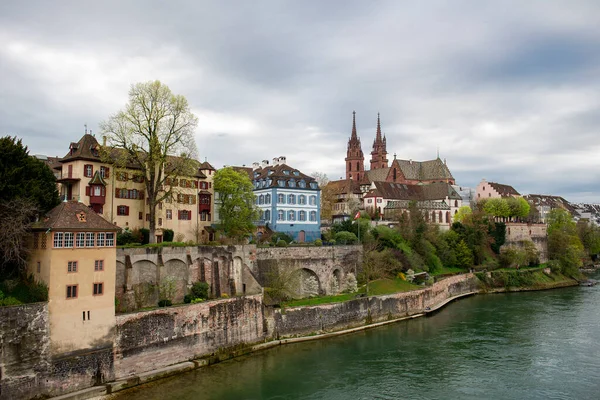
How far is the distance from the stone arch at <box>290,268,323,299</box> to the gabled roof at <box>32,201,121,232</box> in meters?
18.3

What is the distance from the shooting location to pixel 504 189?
9262 centimetres

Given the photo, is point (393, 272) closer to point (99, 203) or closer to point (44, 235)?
point (99, 203)

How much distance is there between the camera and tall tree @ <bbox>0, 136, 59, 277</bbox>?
886 inches

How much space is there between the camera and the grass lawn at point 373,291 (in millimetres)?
35531

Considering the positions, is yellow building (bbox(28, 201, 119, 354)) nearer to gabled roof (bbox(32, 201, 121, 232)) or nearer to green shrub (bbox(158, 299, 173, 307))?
gabled roof (bbox(32, 201, 121, 232))

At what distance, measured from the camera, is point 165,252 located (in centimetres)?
3127

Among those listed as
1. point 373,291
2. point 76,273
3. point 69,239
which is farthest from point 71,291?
point 373,291

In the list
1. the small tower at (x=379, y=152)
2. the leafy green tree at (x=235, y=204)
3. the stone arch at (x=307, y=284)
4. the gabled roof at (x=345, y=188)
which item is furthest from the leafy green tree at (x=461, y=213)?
the leafy green tree at (x=235, y=204)

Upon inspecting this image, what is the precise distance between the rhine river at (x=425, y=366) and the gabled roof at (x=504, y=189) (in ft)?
175

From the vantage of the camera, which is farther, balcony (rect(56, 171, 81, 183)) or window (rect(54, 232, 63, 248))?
balcony (rect(56, 171, 81, 183))

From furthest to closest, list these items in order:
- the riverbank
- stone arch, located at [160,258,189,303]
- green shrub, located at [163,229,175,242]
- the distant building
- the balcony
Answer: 1. the distant building
2. green shrub, located at [163,229,175,242]
3. the balcony
4. stone arch, located at [160,258,189,303]
5. the riverbank

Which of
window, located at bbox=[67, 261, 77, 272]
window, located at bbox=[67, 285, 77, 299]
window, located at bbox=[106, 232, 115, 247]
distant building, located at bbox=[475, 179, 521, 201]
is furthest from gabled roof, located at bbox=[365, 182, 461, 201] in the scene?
window, located at bbox=[67, 285, 77, 299]

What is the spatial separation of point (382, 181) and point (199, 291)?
54.7 m

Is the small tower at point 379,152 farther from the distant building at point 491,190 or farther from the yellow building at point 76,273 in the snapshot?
the yellow building at point 76,273
